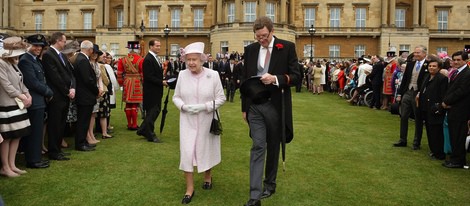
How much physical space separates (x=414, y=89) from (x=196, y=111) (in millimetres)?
5976

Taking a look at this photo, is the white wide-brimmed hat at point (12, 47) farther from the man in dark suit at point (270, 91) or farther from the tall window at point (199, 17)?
the tall window at point (199, 17)

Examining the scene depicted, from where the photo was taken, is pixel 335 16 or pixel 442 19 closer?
pixel 335 16

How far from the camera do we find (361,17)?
5231cm

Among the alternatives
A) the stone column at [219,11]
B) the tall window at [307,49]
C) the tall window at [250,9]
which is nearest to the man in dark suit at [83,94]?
the tall window at [250,9]

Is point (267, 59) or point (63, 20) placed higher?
point (63, 20)

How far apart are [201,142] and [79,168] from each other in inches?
113

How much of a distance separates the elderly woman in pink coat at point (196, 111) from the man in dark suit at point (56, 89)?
3.12 m

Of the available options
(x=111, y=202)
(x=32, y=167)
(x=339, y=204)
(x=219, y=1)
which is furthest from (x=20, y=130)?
(x=219, y=1)

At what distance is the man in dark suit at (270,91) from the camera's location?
18.5 feet

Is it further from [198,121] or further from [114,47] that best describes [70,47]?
[114,47]

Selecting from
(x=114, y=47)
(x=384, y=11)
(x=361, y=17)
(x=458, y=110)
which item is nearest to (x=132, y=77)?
(x=458, y=110)

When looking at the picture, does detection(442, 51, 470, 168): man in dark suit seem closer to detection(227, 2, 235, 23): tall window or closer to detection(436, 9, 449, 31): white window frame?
detection(227, 2, 235, 23): tall window

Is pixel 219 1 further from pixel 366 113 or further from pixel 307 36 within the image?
pixel 366 113

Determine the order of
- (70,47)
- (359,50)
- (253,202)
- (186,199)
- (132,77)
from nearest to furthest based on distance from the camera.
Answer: (253,202), (186,199), (70,47), (132,77), (359,50)
